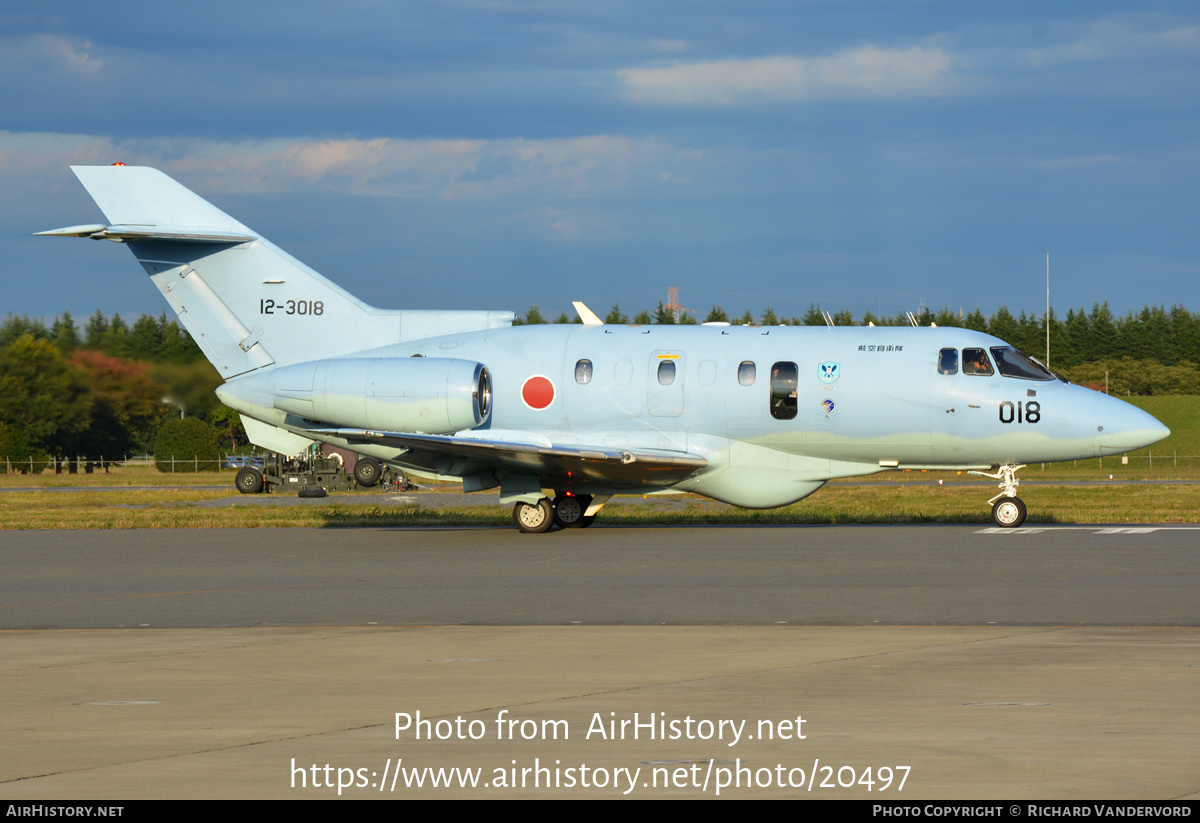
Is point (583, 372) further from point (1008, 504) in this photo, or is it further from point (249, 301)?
point (1008, 504)

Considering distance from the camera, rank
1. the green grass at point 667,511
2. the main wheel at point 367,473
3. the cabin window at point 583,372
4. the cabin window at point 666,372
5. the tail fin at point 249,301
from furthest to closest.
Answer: the main wheel at point 367,473, the green grass at point 667,511, the tail fin at point 249,301, the cabin window at point 583,372, the cabin window at point 666,372

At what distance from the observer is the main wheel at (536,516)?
24.0 metres

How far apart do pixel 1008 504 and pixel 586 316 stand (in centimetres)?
904

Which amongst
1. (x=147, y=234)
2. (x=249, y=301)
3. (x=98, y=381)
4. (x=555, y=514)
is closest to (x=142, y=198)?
(x=147, y=234)

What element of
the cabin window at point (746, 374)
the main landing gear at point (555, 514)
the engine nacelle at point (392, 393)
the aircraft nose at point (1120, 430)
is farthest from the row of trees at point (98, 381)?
the aircraft nose at point (1120, 430)

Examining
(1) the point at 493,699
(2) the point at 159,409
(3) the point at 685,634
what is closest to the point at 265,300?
(2) the point at 159,409

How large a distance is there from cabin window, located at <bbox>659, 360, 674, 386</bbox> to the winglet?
191 cm

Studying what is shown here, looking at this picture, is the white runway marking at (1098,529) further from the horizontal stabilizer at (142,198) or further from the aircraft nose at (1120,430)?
the horizontal stabilizer at (142,198)

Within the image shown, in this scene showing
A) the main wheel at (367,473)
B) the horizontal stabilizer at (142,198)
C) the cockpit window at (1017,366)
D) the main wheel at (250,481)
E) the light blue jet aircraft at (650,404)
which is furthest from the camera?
the main wheel at (367,473)

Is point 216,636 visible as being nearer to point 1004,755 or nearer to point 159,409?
point 1004,755

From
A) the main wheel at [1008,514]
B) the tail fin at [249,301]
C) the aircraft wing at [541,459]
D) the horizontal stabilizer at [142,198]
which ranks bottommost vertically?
the main wheel at [1008,514]

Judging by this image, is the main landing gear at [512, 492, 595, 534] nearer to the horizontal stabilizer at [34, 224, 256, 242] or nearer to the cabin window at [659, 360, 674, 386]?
the cabin window at [659, 360, 674, 386]

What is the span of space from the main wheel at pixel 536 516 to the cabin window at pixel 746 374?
4368 mm

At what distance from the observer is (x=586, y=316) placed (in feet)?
84.4
